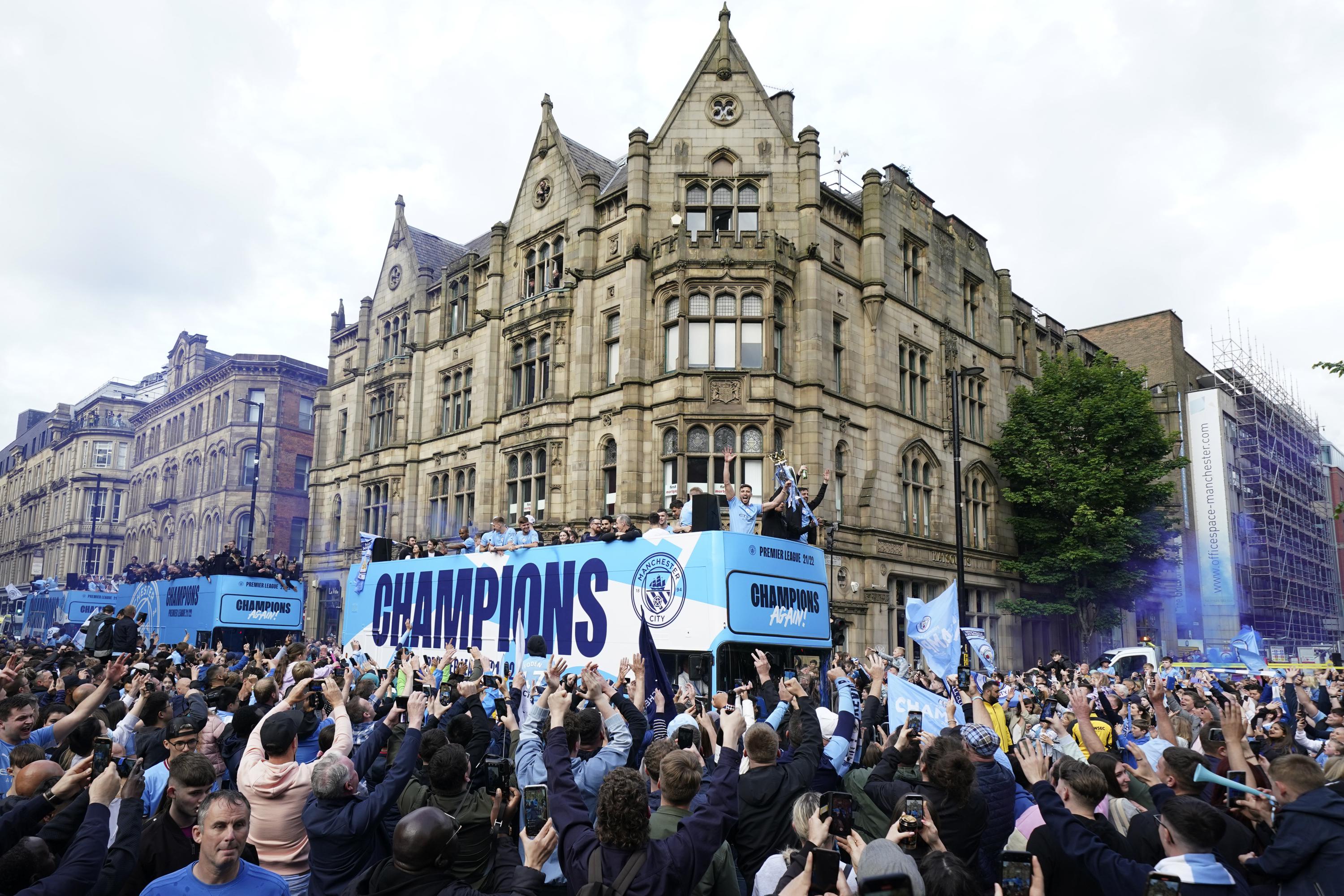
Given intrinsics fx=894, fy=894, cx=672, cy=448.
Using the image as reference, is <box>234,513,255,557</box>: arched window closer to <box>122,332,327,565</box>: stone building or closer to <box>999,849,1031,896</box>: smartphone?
<box>122,332,327,565</box>: stone building

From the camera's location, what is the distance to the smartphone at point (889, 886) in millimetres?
3168

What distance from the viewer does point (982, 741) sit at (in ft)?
18.0

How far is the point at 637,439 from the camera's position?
26844mm

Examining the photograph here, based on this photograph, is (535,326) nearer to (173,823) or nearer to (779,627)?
(779,627)

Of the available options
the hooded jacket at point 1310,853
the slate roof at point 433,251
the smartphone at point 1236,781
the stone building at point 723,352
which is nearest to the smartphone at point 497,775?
the hooded jacket at point 1310,853

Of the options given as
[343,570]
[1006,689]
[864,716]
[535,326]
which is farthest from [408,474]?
[864,716]

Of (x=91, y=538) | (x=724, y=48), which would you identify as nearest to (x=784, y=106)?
(x=724, y=48)

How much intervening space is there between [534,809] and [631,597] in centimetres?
1194

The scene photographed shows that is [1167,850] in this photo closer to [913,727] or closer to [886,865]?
[886,865]

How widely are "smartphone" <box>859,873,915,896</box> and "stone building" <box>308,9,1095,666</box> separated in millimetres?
22147

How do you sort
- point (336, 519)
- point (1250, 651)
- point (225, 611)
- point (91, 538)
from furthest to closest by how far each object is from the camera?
point (91, 538), point (336, 519), point (225, 611), point (1250, 651)

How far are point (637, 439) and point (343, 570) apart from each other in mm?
19236

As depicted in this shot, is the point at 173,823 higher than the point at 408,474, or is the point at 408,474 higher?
the point at 408,474

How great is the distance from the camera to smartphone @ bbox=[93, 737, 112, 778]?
3984mm
